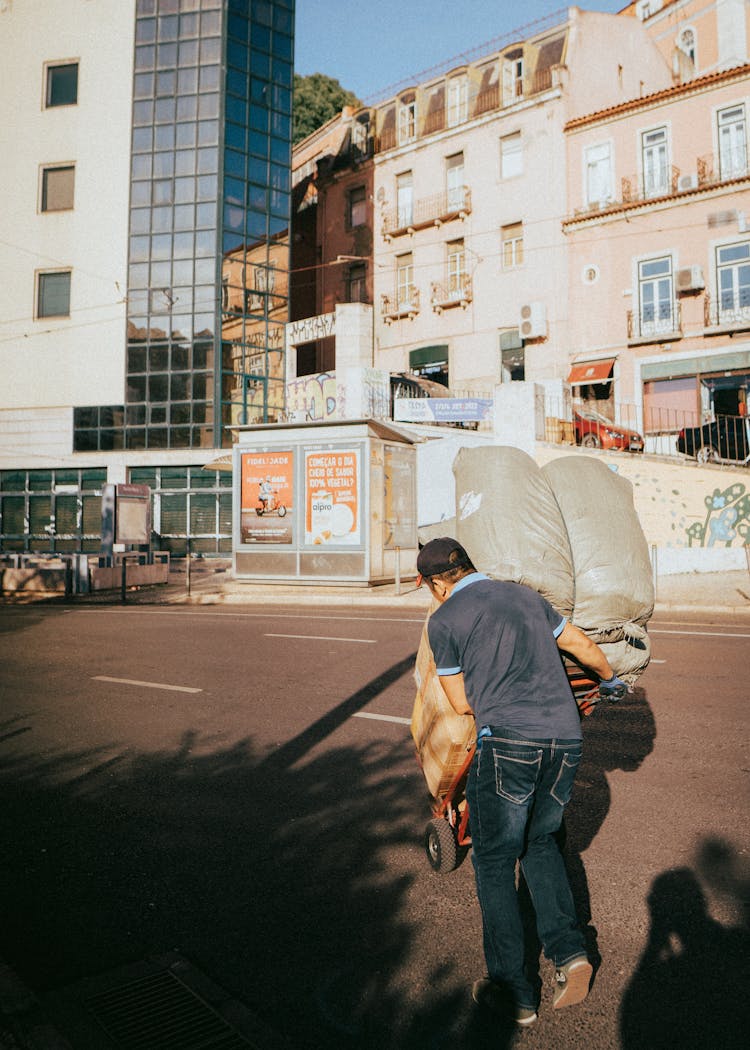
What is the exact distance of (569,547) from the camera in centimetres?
388

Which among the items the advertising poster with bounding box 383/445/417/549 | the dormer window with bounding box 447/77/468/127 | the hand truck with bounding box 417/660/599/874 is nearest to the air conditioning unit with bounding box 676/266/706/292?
the dormer window with bounding box 447/77/468/127

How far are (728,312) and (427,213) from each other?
537 inches

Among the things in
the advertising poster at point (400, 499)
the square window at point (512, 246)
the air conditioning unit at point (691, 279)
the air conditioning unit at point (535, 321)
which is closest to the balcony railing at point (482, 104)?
the square window at point (512, 246)

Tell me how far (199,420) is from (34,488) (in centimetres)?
810

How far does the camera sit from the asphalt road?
2.69 m

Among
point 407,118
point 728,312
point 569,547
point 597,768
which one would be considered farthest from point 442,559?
point 407,118

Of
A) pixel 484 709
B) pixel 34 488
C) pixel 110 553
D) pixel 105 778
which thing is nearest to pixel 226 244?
pixel 34 488

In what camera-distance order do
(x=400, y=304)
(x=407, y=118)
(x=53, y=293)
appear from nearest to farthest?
(x=53, y=293) → (x=400, y=304) → (x=407, y=118)

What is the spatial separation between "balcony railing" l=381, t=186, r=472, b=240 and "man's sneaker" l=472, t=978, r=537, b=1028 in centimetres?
3238

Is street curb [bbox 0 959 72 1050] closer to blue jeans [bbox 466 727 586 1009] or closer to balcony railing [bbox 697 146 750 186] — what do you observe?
blue jeans [bbox 466 727 586 1009]

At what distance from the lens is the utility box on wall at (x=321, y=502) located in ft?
57.5

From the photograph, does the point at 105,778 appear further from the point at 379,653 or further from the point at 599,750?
the point at 379,653

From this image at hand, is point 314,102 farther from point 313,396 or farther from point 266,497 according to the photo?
point 266,497

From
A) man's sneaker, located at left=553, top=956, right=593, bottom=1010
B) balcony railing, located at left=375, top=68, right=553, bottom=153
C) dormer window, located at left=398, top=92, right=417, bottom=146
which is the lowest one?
man's sneaker, located at left=553, top=956, right=593, bottom=1010
